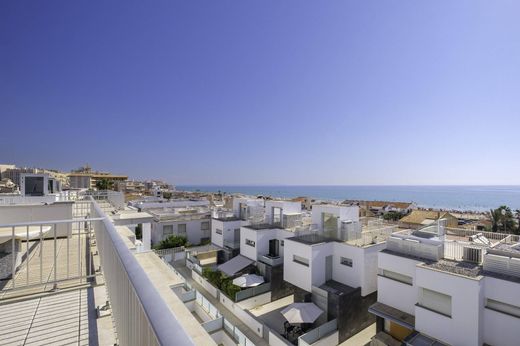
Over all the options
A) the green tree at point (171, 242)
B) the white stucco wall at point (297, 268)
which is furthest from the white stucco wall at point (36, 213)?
the green tree at point (171, 242)

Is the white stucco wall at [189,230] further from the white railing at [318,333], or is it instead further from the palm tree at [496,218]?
the palm tree at [496,218]

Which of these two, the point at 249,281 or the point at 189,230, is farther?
the point at 189,230

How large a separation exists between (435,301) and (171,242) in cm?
1991

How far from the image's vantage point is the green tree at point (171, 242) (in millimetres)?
23203

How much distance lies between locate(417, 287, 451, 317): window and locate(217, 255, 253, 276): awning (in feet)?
35.4

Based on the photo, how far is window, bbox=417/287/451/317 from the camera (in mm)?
9398

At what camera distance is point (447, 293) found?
9.29 meters

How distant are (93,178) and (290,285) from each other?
9254cm

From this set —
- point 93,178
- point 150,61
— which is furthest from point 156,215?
point 93,178

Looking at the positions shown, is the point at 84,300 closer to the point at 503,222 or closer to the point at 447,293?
the point at 447,293

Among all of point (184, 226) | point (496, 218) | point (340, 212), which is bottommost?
point (496, 218)

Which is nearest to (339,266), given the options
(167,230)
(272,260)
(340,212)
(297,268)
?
(297,268)

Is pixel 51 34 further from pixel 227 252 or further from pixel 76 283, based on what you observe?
pixel 227 252

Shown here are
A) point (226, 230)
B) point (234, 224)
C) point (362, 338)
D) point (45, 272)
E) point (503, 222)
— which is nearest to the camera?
point (45, 272)
